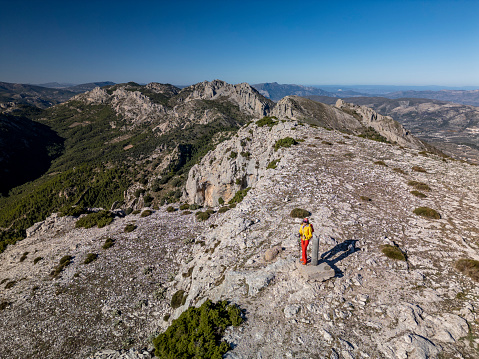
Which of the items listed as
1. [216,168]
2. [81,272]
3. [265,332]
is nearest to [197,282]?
[265,332]

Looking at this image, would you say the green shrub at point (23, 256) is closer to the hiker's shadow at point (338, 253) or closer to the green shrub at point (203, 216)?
the green shrub at point (203, 216)

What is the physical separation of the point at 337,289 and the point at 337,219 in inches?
272

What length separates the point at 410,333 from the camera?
8.78m

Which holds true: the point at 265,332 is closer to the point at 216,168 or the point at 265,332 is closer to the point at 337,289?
the point at 337,289

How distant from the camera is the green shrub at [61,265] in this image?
80.7 ft

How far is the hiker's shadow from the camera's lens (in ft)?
42.4

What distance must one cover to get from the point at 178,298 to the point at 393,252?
655 inches

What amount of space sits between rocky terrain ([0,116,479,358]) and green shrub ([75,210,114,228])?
1272 mm

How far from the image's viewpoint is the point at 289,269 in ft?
41.1

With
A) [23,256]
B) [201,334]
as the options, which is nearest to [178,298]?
[201,334]

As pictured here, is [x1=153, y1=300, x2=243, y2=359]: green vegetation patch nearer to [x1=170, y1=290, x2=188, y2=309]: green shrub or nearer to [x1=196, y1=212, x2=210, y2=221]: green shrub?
[x1=170, y1=290, x2=188, y2=309]: green shrub

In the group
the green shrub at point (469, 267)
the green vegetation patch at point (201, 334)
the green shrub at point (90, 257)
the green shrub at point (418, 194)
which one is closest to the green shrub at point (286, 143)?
the green shrub at point (418, 194)

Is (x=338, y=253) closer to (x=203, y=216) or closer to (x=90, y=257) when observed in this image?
(x=203, y=216)

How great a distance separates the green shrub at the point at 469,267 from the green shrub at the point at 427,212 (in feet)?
18.9
